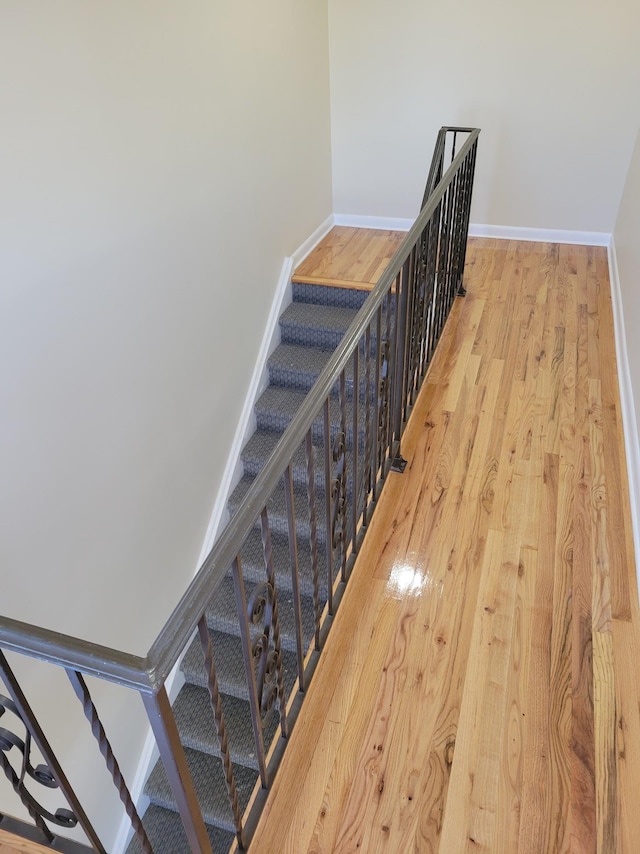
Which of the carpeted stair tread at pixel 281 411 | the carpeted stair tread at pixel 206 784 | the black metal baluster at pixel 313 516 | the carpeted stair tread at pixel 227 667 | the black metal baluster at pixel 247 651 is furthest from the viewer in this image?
the carpeted stair tread at pixel 281 411

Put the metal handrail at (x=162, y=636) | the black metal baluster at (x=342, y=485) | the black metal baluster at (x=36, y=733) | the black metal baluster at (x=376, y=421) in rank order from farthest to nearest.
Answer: the black metal baluster at (x=376, y=421) → the black metal baluster at (x=342, y=485) → the black metal baluster at (x=36, y=733) → the metal handrail at (x=162, y=636)

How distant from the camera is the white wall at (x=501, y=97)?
12.5 feet

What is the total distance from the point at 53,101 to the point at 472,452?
1.94m

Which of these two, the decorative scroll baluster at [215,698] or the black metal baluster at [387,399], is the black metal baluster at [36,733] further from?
the black metal baluster at [387,399]

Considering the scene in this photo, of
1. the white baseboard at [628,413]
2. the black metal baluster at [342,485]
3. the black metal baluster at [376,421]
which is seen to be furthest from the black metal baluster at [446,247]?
the black metal baluster at [342,485]

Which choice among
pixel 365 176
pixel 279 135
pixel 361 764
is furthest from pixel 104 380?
pixel 365 176

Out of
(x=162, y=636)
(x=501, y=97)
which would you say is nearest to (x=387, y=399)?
(x=162, y=636)

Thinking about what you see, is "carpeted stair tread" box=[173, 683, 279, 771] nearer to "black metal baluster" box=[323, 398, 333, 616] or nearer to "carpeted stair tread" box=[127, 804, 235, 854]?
"carpeted stair tread" box=[127, 804, 235, 854]

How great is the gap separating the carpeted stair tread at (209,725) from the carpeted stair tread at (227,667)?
0.18 feet

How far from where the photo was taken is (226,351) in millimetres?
3402

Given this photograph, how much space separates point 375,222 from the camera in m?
4.86

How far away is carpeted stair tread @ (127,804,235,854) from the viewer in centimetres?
283

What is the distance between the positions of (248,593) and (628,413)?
2.13 metres

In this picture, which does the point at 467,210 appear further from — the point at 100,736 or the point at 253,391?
the point at 100,736
